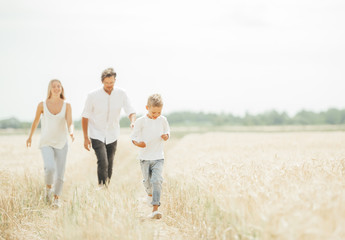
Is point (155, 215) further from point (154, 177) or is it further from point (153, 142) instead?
point (153, 142)

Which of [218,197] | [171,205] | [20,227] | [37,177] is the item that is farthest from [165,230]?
[37,177]

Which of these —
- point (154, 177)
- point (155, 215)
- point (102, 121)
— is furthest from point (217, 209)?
point (102, 121)

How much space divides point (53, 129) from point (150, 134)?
2189 mm

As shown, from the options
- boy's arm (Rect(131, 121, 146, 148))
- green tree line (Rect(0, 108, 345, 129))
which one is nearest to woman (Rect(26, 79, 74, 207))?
boy's arm (Rect(131, 121, 146, 148))

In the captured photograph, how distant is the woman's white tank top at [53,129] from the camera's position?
680 cm

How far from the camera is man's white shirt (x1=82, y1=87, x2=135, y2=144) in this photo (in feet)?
22.0

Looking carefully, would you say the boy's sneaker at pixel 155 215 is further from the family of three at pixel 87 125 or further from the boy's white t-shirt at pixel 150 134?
the family of three at pixel 87 125

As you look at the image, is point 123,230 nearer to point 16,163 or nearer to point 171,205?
point 171,205

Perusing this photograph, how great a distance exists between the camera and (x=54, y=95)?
271 inches

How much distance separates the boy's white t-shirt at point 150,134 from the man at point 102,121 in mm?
1004

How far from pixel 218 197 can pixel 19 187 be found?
452 centimetres

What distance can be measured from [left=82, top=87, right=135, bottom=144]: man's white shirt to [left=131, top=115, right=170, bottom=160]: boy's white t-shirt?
4.25 ft

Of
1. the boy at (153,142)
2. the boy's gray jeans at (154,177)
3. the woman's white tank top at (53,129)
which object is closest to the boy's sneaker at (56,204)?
the woman's white tank top at (53,129)

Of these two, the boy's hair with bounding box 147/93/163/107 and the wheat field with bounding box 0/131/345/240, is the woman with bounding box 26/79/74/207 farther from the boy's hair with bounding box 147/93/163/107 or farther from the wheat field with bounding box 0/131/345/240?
the boy's hair with bounding box 147/93/163/107
